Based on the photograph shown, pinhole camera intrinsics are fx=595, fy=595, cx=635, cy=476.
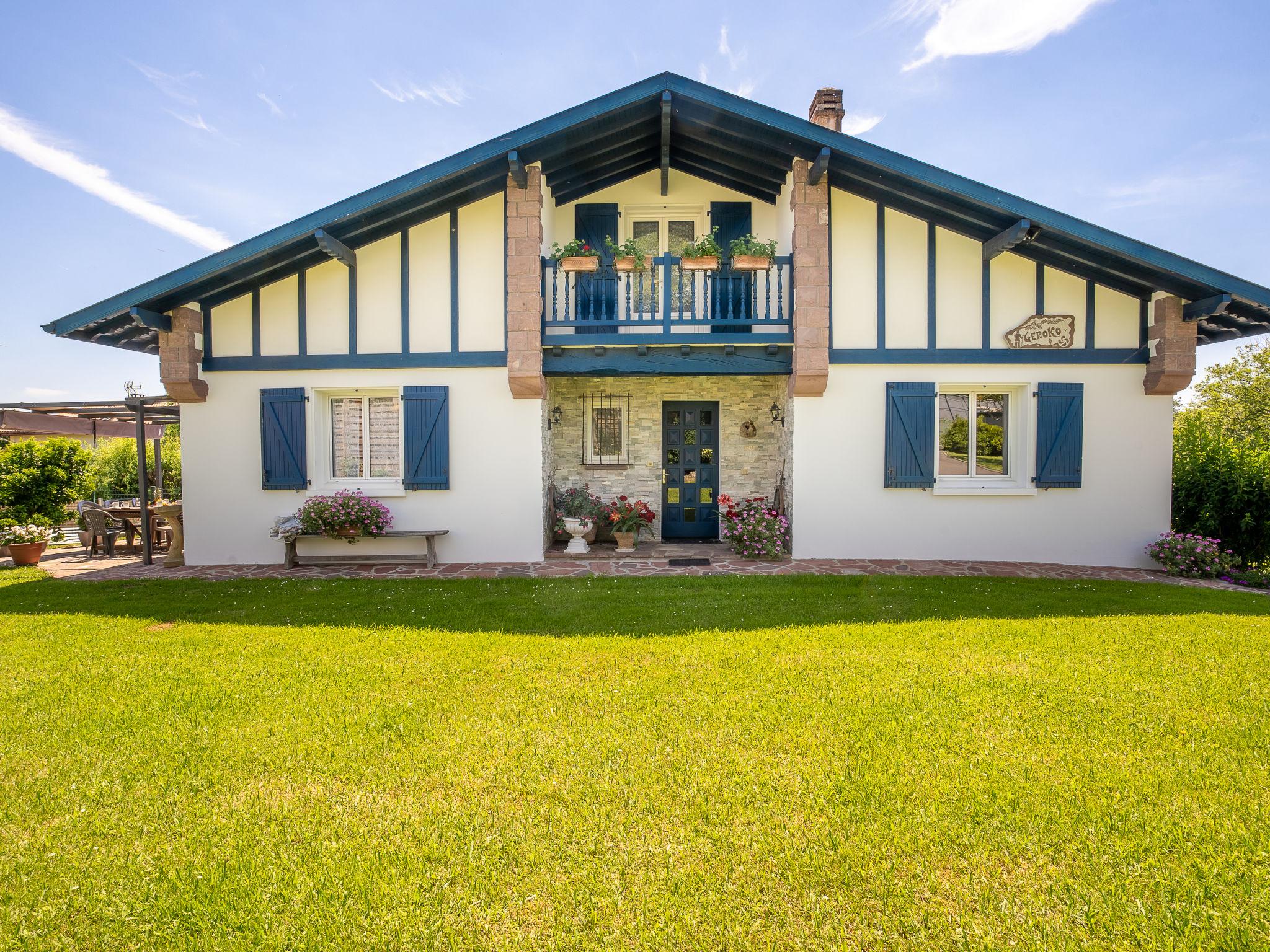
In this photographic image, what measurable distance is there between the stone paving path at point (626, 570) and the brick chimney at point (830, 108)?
256 inches

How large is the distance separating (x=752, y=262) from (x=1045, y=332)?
3.94m

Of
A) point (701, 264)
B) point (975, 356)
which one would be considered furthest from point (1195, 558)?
point (701, 264)

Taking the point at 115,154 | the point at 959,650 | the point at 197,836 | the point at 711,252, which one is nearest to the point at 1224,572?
the point at 959,650

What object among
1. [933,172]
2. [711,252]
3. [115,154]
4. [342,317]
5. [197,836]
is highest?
[115,154]

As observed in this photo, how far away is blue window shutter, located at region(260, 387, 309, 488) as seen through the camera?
26.4ft

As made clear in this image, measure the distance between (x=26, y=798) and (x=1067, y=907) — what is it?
415cm

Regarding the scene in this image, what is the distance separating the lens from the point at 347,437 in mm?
8398

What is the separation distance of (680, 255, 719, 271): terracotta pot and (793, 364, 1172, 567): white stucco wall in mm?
2117

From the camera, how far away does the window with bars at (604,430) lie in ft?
32.3

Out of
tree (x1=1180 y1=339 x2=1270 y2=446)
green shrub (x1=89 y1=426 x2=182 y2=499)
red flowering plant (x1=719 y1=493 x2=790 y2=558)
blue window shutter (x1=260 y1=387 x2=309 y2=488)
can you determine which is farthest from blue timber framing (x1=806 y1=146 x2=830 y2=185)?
tree (x1=1180 y1=339 x2=1270 y2=446)

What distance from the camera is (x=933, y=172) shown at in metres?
6.89

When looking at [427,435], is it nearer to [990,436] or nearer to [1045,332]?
[990,436]

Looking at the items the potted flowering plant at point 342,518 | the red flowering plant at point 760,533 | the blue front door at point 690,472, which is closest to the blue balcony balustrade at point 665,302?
the blue front door at point 690,472

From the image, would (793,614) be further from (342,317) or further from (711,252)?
(342,317)
